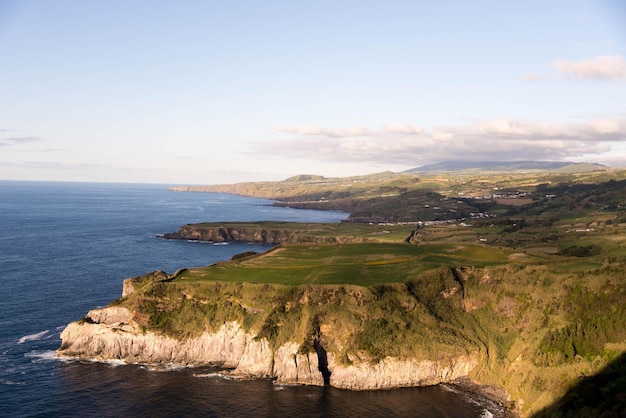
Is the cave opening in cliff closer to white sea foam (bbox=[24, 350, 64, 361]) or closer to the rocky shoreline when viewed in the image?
the rocky shoreline

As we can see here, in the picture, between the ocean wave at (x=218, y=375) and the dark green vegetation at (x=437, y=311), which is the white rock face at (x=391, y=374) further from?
the ocean wave at (x=218, y=375)

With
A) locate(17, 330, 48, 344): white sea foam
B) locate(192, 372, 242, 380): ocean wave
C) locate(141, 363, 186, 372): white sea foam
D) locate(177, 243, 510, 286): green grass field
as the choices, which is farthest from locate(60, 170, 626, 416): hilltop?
locate(17, 330, 48, 344): white sea foam

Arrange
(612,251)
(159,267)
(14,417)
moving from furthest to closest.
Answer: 1. (159,267)
2. (612,251)
3. (14,417)

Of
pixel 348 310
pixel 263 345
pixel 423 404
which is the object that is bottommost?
pixel 423 404

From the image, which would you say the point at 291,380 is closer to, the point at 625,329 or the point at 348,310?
the point at 348,310

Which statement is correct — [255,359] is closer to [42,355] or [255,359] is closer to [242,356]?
[242,356]

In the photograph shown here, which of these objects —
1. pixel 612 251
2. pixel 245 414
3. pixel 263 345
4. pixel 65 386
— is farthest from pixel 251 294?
pixel 612 251
